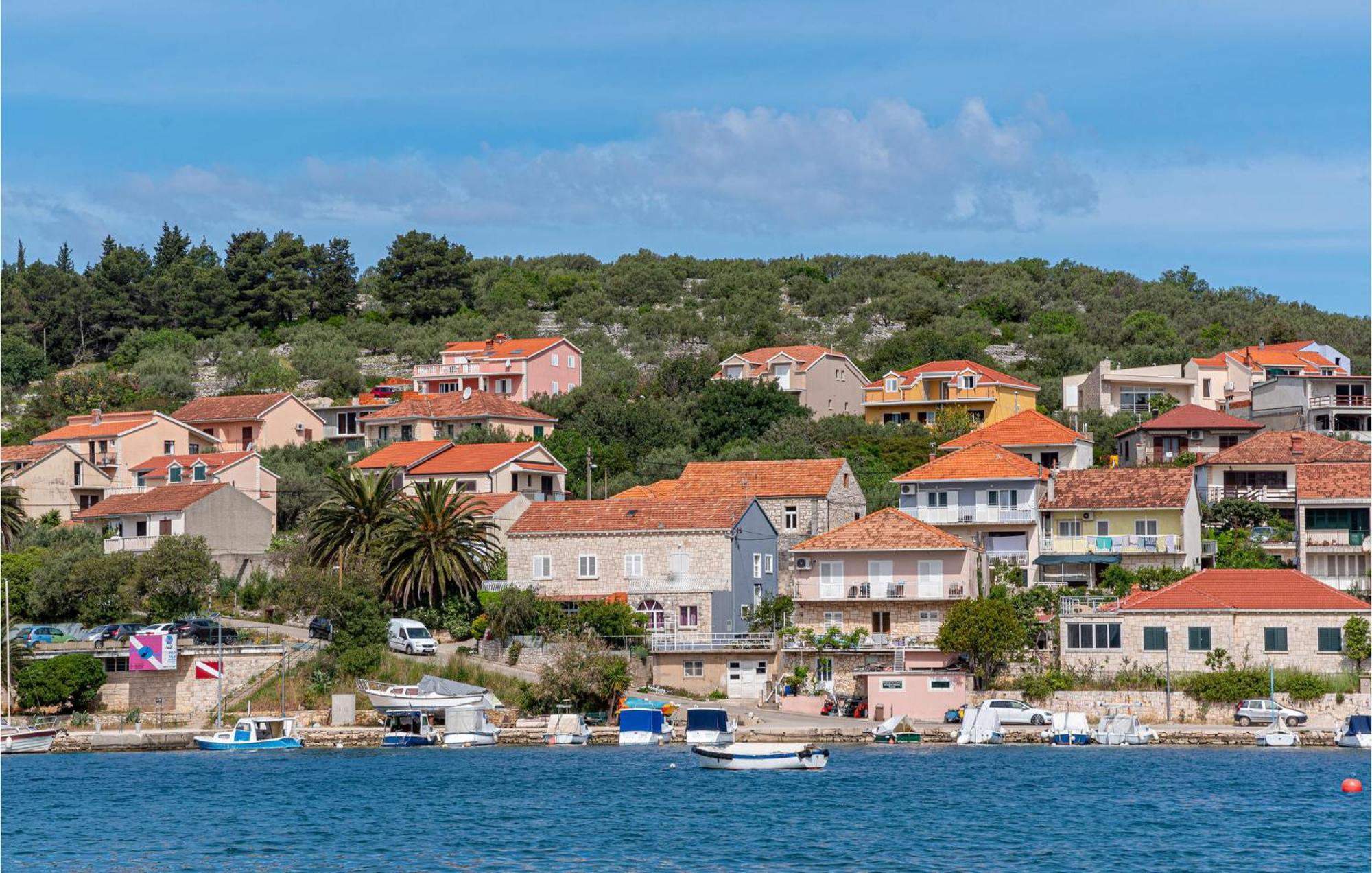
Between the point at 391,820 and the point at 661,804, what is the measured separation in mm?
8012

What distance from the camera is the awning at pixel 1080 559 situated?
75750mm

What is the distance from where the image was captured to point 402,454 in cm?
9575

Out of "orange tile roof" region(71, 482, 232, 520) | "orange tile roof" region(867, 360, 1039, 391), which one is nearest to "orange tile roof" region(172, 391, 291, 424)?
"orange tile roof" region(71, 482, 232, 520)

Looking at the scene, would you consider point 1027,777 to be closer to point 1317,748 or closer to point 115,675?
point 1317,748

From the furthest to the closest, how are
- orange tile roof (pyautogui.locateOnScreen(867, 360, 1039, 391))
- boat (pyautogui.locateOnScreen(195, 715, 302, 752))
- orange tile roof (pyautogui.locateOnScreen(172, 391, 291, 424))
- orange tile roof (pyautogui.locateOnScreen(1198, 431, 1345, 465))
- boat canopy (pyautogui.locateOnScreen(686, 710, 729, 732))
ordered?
orange tile roof (pyautogui.locateOnScreen(867, 360, 1039, 391))
orange tile roof (pyautogui.locateOnScreen(172, 391, 291, 424))
orange tile roof (pyautogui.locateOnScreen(1198, 431, 1345, 465))
boat (pyautogui.locateOnScreen(195, 715, 302, 752))
boat canopy (pyautogui.locateOnScreen(686, 710, 729, 732))

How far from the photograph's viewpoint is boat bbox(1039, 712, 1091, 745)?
6372 cm

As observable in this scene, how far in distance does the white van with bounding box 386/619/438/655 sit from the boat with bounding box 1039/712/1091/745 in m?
23.9

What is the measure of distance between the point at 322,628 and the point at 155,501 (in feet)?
67.3

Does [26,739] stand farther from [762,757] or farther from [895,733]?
[895,733]

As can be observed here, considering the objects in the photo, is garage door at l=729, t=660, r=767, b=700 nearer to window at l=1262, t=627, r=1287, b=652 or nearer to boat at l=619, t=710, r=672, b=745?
boat at l=619, t=710, r=672, b=745

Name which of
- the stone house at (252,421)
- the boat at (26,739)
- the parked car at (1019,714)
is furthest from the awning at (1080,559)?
the stone house at (252,421)

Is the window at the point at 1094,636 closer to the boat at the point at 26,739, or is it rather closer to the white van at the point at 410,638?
the white van at the point at 410,638

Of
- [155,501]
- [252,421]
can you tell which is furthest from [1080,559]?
[252,421]

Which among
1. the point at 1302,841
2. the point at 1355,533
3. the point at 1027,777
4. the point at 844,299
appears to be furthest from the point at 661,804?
the point at 844,299
